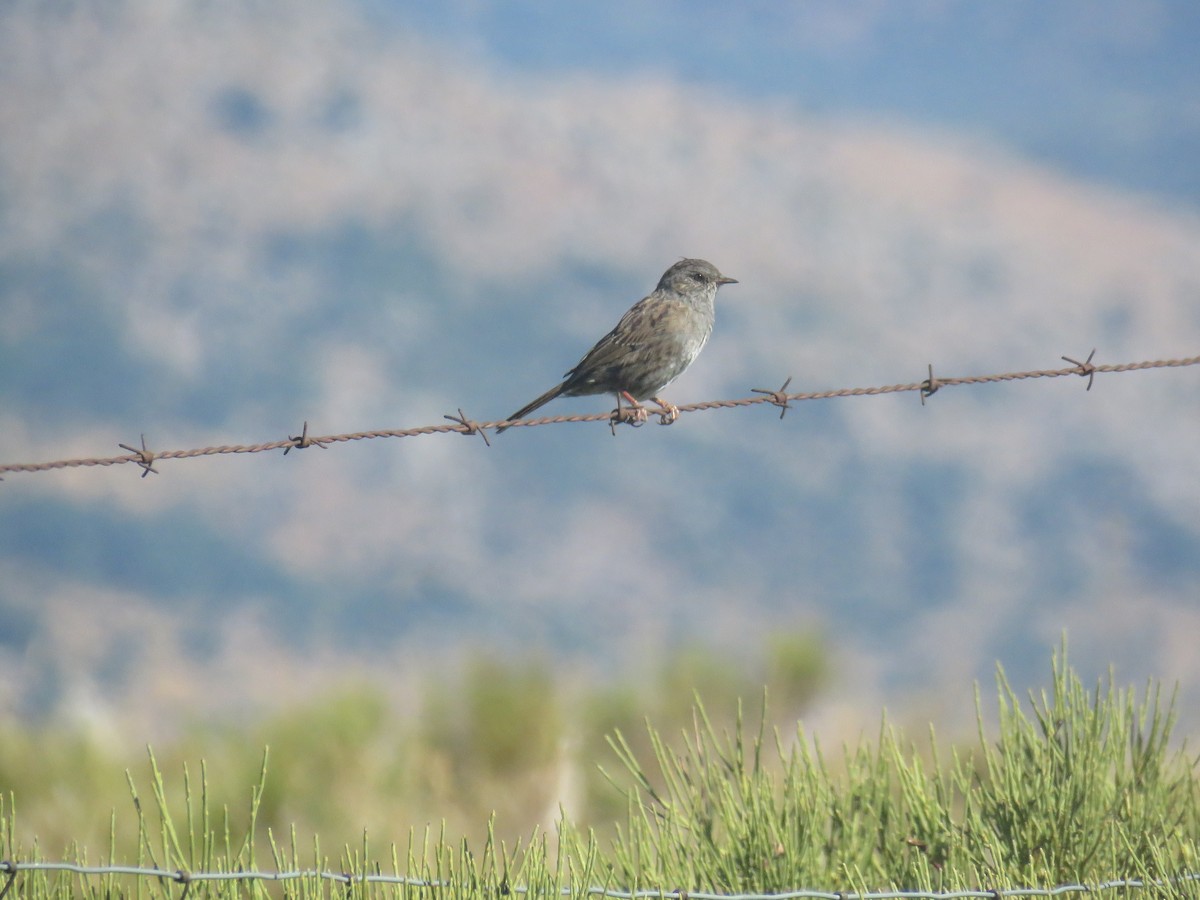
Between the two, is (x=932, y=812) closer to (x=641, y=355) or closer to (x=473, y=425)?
(x=473, y=425)

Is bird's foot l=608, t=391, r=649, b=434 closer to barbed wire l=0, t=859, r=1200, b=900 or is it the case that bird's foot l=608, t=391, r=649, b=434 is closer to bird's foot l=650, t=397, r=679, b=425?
bird's foot l=650, t=397, r=679, b=425

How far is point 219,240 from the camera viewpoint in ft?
653

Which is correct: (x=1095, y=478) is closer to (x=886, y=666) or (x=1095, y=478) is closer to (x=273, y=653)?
(x=886, y=666)

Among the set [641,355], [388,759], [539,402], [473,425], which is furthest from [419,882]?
[388,759]

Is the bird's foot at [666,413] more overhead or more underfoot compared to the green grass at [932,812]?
more overhead

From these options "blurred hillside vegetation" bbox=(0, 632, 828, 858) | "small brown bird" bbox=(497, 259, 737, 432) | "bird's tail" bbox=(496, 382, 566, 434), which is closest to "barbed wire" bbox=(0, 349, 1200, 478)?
"bird's tail" bbox=(496, 382, 566, 434)

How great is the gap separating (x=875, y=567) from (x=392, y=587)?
223ft

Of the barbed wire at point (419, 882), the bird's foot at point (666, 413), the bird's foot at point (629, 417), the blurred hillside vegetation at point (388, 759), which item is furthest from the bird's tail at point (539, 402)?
the blurred hillside vegetation at point (388, 759)

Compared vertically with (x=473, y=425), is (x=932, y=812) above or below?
below

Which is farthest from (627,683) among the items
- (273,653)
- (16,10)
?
(16,10)

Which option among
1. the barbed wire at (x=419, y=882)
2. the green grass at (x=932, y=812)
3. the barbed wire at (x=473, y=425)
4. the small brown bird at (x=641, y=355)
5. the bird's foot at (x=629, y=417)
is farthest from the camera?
the small brown bird at (x=641, y=355)

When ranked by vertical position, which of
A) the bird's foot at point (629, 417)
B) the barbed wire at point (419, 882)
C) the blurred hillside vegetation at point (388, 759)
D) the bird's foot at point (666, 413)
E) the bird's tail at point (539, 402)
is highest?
the bird's tail at point (539, 402)

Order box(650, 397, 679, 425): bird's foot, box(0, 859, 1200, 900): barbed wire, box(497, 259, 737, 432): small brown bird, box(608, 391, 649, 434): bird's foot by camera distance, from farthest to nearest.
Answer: box(497, 259, 737, 432): small brown bird → box(650, 397, 679, 425): bird's foot → box(608, 391, 649, 434): bird's foot → box(0, 859, 1200, 900): barbed wire

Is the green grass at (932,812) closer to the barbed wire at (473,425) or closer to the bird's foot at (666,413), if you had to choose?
the barbed wire at (473,425)
